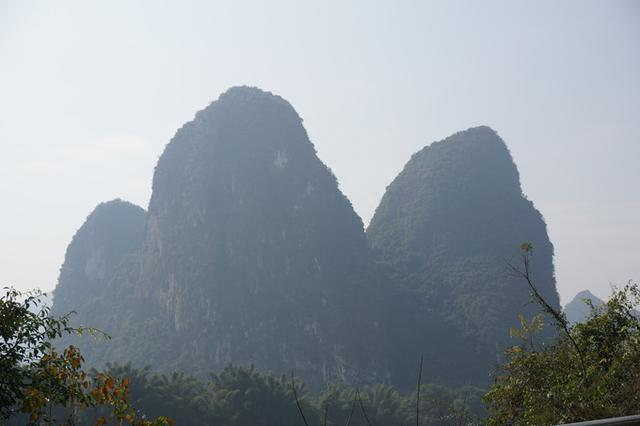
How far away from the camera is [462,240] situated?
210ft

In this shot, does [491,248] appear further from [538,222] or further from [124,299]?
[124,299]

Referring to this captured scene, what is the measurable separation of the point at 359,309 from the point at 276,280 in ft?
24.6

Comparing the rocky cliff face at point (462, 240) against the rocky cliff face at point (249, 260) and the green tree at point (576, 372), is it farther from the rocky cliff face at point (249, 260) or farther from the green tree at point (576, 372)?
the green tree at point (576, 372)

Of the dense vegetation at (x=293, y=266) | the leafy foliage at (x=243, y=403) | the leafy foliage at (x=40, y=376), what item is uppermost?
the dense vegetation at (x=293, y=266)

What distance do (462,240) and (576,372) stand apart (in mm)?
57642

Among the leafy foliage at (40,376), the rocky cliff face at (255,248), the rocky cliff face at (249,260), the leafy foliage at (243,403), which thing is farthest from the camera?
the rocky cliff face at (255,248)

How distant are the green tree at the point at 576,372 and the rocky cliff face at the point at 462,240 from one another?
155ft

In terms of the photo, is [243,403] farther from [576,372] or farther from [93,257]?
[93,257]

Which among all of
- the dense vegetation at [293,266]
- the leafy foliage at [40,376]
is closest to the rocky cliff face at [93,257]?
the dense vegetation at [293,266]

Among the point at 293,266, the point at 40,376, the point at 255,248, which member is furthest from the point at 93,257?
the point at 40,376

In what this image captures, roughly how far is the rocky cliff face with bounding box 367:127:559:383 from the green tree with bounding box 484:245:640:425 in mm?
47166

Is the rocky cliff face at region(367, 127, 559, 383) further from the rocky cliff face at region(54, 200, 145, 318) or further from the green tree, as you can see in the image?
the green tree

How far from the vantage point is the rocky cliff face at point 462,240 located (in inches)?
2261

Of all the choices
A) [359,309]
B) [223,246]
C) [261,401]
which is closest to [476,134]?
[359,309]
